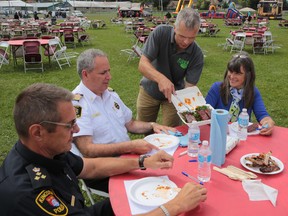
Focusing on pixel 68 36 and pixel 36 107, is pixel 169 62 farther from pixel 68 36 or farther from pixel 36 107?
pixel 68 36

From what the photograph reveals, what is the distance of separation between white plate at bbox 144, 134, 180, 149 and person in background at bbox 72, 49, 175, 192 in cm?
14

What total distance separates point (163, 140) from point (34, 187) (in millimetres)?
1375

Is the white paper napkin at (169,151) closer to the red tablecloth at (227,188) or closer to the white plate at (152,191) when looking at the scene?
the red tablecloth at (227,188)

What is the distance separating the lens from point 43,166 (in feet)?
4.98

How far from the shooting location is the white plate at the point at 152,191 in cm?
174

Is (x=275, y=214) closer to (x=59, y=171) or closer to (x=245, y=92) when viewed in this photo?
(x=59, y=171)

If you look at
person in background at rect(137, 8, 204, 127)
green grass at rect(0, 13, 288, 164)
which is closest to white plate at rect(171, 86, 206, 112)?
person in background at rect(137, 8, 204, 127)

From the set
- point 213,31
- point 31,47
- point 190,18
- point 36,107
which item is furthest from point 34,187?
point 213,31

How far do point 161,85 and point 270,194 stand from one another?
1500 millimetres

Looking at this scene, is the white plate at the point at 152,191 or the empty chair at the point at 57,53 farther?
the empty chair at the point at 57,53

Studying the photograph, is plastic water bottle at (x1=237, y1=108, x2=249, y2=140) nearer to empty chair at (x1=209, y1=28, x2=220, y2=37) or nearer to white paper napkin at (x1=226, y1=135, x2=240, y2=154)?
white paper napkin at (x1=226, y1=135, x2=240, y2=154)

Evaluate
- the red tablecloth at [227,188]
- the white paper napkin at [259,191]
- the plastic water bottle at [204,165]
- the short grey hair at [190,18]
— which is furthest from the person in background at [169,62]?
the white paper napkin at [259,191]

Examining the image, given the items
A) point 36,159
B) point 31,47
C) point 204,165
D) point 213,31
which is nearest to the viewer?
point 36,159

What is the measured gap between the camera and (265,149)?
2420mm
